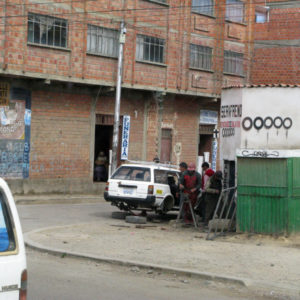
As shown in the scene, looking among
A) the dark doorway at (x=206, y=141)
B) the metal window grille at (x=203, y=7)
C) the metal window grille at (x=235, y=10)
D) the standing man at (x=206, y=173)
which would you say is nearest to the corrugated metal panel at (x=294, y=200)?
the standing man at (x=206, y=173)

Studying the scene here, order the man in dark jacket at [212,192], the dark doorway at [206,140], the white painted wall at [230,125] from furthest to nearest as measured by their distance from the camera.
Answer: the dark doorway at [206,140] → the man in dark jacket at [212,192] → the white painted wall at [230,125]

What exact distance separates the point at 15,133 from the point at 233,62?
13824 mm

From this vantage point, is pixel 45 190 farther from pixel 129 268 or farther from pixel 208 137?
pixel 129 268

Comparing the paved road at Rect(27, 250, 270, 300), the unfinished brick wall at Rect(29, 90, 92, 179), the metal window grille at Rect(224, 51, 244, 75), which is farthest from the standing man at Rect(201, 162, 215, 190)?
the metal window grille at Rect(224, 51, 244, 75)

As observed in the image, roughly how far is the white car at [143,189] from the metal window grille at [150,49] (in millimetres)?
11233

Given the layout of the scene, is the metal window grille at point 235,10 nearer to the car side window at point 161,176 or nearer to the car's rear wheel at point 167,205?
the car side window at point 161,176

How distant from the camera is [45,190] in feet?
85.7

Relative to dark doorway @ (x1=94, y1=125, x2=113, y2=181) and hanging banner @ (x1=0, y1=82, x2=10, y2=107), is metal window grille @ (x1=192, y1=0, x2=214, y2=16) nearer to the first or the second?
dark doorway @ (x1=94, y1=125, x2=113, y2=181)

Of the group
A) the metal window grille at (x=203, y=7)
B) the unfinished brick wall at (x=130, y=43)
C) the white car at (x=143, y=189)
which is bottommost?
the white car at (x=143, y=189)

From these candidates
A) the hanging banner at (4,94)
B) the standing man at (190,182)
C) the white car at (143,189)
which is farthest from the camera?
the hanging banner at (4,94)

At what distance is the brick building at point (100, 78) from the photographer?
2475 centimetres

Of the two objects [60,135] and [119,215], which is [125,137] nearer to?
[60,135]

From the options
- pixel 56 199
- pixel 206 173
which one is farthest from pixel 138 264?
pixel 56 199

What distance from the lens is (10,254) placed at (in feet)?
16.1
